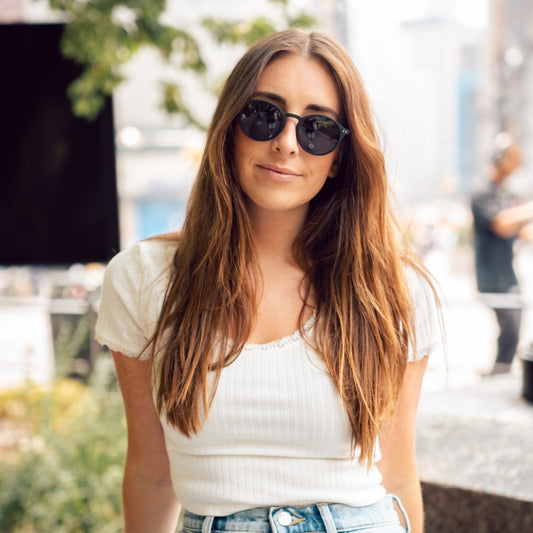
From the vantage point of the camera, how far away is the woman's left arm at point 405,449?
1395 mm

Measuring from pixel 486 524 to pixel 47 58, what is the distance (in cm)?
253

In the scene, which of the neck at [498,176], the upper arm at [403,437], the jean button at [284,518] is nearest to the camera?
the jean button at [284,518]

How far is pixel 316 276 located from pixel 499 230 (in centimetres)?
310

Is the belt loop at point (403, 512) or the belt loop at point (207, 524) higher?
the belt loop at point (207, 524)

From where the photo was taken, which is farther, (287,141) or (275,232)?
(275,232)

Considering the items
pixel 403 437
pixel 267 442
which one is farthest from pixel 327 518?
pixel 403 437

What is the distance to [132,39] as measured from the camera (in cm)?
247

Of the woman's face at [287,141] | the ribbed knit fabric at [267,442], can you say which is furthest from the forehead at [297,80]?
the ribbed knit fabric at [267,442]

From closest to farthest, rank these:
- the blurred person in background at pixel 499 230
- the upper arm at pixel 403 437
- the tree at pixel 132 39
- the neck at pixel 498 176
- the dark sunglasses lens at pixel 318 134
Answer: the dark sunglasses lens at pixel 318 134, the upper arm at pixel 403 437, the tree at pixel 132 39, the blurred person in background at pixel 499 230, the neck at pixel 498 176

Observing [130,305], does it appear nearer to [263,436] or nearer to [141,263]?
[141,263]

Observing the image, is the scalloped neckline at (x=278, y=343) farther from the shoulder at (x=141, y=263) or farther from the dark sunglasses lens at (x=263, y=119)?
Result: the dark sunglasses lens at (x=263, y=119)

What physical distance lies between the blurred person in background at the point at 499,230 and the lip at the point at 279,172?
123 inches

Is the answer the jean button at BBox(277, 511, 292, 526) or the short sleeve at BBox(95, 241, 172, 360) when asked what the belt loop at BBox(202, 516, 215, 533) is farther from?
the short sleeve at BBox(95, 241, 172, 360)

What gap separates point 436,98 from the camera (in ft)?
26.3
